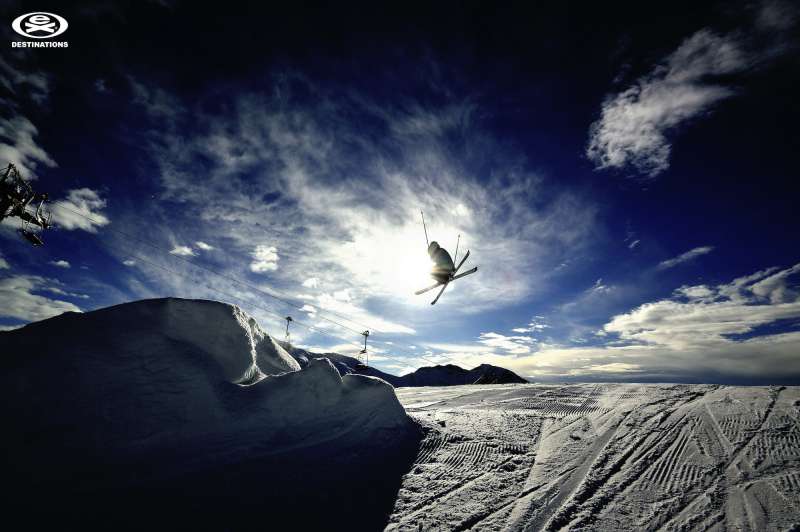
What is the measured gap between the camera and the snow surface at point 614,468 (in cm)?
458

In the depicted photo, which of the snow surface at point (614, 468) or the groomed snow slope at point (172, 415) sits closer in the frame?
the snow surface at point (614, 468)

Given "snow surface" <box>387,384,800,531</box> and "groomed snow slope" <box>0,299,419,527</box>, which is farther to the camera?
"groomed snow slope" <box>0,299,419,527</box>

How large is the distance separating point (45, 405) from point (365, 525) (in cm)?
614

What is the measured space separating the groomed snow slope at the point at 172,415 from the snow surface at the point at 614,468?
1488 mm

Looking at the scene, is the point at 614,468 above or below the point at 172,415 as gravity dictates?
below

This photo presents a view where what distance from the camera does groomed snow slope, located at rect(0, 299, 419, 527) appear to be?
5039mm

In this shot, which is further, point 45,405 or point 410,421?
point 410,421

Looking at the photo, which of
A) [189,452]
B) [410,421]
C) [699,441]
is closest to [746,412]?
[699,441]

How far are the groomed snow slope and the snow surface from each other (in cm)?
149

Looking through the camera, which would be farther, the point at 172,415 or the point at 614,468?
the point at 172,415

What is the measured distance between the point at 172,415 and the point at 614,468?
28.0ft

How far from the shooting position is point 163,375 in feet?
22.4

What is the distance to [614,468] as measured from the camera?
5891mm

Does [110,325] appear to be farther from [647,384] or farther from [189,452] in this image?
[647,384]
